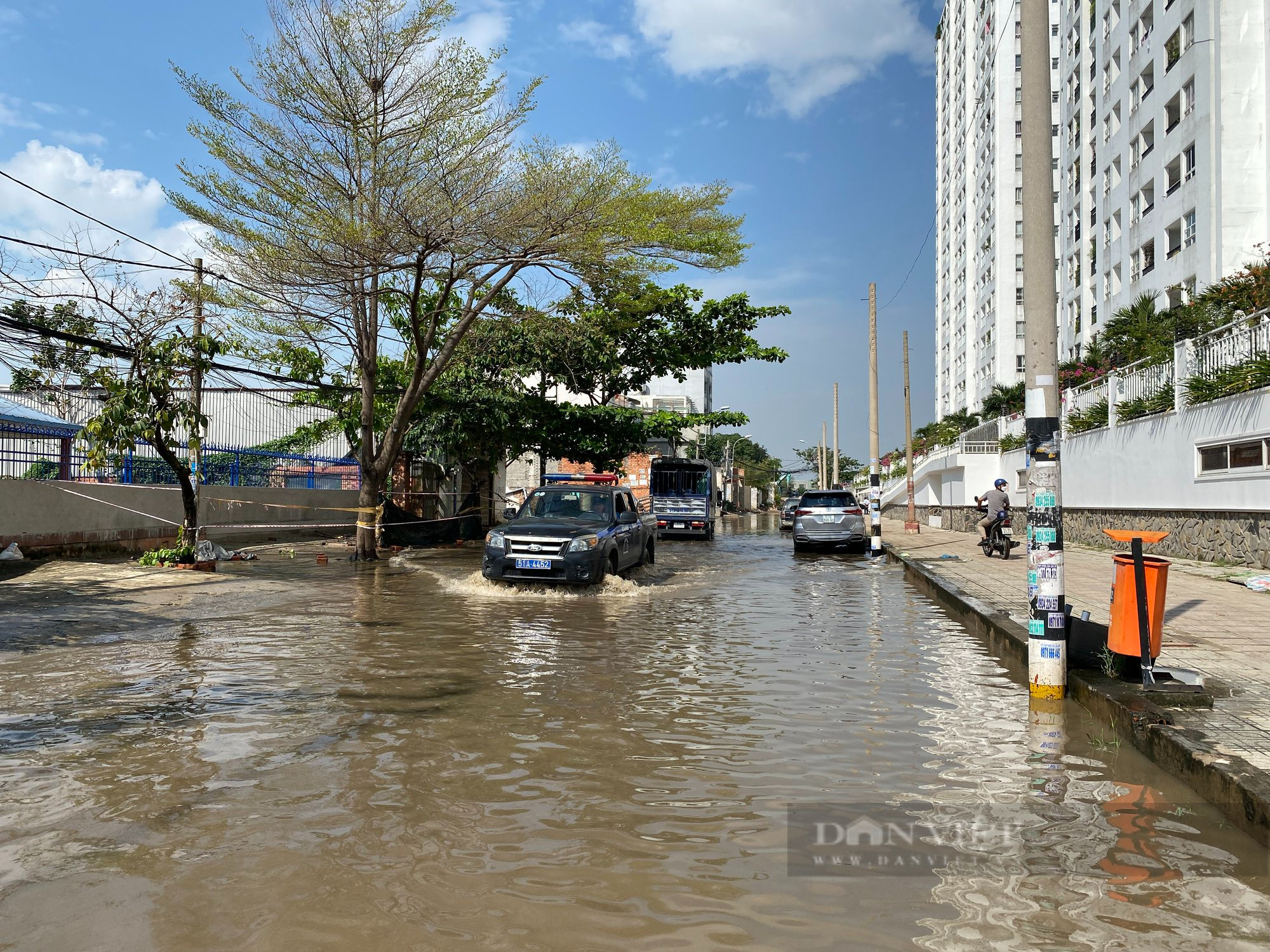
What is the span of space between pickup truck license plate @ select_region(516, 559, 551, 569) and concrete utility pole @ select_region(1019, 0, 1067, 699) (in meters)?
7.79

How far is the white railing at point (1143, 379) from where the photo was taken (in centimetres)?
1972

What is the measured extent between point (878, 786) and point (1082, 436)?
22.8m

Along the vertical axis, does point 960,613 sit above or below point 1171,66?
below

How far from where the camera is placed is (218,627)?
33.9ft

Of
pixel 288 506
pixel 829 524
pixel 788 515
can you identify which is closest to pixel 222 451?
pixel 288 506

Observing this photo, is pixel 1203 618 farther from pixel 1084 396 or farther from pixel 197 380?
pixel 1084 396

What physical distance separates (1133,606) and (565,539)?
868 cm

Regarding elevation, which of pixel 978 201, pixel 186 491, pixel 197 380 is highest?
pixel 978 201

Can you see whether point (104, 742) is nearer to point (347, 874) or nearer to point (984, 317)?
point (347, 874)

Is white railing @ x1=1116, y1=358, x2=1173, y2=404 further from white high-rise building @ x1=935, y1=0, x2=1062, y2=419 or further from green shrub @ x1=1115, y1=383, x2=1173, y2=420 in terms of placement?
white high-rise building @ x1=935, y1=0, x2=1062, y2=419

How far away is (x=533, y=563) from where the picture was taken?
45.5 feet

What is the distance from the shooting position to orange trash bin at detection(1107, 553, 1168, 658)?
6.48 m

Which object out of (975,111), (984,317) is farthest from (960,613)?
(975,111)

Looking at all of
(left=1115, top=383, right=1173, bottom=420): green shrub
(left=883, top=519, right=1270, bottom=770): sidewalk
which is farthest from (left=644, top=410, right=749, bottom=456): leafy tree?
(left=1115, top=383, right=1173, bottom=420): green shrub
